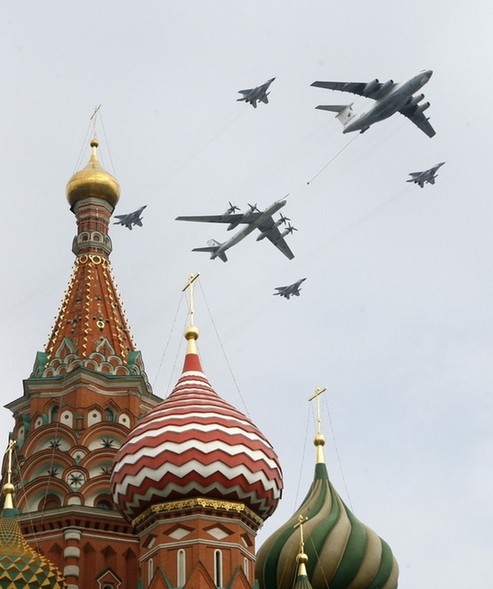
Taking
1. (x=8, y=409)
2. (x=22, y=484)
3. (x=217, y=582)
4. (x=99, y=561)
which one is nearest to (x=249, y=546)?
(x=217, y=582)

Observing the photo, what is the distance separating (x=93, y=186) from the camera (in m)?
41.0

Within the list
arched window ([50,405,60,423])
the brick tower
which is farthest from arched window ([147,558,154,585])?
arched window ([50,405,60,423])

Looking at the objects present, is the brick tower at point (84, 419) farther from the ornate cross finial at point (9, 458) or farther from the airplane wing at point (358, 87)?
the airplane wing at point (358, 87)

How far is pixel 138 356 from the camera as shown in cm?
3775

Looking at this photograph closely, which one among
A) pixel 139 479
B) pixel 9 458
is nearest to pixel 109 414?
pixel 9 458

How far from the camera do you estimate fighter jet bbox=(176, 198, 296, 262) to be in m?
40.3

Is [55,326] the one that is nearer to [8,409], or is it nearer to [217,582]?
[8,409]

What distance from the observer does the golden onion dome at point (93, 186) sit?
41.1 m

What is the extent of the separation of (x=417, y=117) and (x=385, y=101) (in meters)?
1.29

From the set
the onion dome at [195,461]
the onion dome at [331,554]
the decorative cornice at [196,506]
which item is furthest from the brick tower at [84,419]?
the onion dome at [331,554]

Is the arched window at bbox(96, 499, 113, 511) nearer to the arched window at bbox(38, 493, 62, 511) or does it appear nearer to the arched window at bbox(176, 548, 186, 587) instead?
the arched window at bbox(38, 493, 62, 511)

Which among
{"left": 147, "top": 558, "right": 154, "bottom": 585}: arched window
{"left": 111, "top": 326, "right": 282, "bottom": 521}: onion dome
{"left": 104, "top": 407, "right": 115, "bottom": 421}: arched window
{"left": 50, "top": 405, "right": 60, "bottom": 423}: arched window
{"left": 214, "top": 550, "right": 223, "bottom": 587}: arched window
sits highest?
{"left": 50, "top": 405, "right": 60, "bottom": 423}: arched window

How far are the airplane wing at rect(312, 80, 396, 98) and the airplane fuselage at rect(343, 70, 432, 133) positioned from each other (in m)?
0.25

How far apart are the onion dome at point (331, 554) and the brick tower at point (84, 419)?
144 inches
